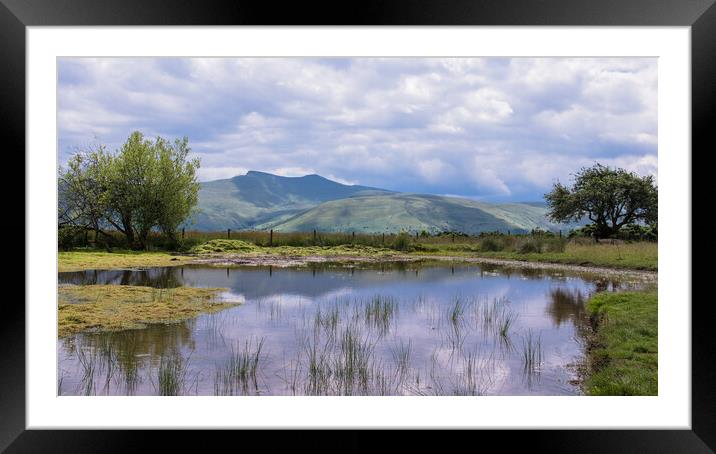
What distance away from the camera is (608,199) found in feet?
68.6

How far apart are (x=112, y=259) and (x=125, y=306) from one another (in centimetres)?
688

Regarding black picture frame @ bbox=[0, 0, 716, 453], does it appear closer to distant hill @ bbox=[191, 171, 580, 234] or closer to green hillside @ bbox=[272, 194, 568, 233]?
distant hill @ bbox=[191, 171, 580, 234]

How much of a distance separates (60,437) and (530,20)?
3253 mm

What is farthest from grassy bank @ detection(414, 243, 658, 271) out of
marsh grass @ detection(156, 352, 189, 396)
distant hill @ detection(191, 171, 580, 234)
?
distant hill @ detection(191, 171, 580, 234)

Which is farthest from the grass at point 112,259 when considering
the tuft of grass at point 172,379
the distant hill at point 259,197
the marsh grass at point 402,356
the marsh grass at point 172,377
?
the distant hill at point 259,197

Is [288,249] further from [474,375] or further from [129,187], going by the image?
[474,375]

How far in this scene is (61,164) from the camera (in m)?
15.6

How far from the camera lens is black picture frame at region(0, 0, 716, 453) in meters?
2.91

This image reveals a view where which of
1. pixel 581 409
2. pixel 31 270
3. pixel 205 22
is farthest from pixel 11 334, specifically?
pixel 581 409

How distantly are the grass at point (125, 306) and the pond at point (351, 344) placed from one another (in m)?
0.34

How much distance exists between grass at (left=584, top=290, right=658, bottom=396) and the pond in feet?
0.73

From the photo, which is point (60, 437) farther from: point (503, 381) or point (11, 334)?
point (503, 381)

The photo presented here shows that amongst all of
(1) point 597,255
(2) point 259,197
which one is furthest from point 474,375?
(2) point 259,197

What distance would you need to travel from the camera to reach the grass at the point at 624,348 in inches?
172
